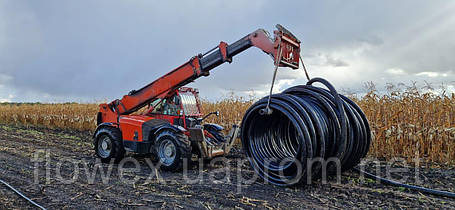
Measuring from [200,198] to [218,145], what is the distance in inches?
103

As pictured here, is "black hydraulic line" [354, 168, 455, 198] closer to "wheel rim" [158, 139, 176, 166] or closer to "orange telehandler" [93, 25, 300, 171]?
"orange telehandler" [93, 25, 300, 171]

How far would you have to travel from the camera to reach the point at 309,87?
5.52m

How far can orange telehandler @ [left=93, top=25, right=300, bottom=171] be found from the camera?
5.89m

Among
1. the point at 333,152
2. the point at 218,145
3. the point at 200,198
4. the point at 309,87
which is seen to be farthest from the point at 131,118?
the point at 333,152

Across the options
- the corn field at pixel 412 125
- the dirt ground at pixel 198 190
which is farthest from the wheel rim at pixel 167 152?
the corn field at pixel 412 125

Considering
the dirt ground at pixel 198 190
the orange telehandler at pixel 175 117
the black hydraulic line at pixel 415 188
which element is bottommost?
the dirt ground at pixel 198 190

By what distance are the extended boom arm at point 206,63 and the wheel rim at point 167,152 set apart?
52.4 inches

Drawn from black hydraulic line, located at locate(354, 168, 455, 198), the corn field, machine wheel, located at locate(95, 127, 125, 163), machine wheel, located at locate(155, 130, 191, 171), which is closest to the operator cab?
machine wheel, located at locate(155, 130, 191, 171)

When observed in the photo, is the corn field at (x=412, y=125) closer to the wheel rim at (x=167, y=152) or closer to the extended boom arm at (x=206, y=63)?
the extended boom arm at (x=206, y=63)

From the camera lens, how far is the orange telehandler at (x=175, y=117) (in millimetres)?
5891

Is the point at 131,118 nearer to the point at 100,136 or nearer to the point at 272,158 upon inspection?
the point at 100,136

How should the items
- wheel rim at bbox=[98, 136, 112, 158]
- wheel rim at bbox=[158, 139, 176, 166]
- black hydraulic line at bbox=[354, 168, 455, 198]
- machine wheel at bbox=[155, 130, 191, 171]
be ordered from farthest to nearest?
wheel rim at bbox=[98, 136, 112, 158] < wheel rim at bbox=[158, 139, 176, 166] < machine wheel at bbox=[155, 130, 191, 171] < black hydraulic line at bbox=[354, 168, 455, 198]

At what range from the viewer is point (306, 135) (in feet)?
15.1

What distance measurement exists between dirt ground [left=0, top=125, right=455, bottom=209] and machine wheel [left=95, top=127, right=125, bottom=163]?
1.24 ft
